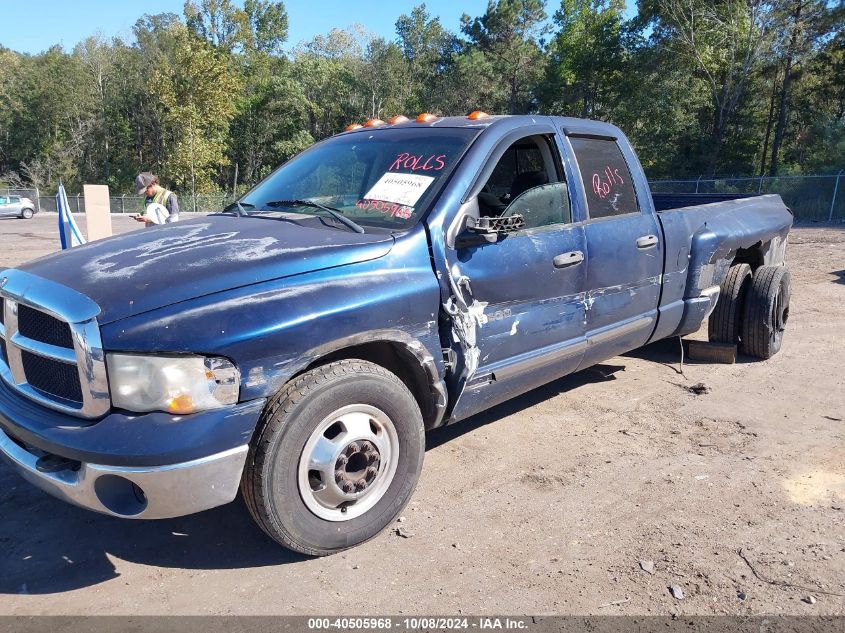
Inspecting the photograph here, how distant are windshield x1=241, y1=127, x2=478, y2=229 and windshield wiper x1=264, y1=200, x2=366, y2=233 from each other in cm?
1

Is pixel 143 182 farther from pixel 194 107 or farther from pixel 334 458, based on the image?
pixel 194 107

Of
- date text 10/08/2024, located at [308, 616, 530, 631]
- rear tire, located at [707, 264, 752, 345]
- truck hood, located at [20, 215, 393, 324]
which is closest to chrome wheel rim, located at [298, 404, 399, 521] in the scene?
date text 10/08/2024, located at [308, 616, 530, 631]

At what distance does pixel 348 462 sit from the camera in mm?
3023

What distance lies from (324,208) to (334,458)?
4.83 feet

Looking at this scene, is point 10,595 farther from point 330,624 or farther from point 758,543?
point 758,543

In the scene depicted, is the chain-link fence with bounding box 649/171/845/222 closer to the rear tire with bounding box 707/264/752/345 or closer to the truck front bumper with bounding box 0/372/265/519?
the rear tire with bounding box 707/264/752/345

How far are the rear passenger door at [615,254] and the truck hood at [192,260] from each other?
165 cm

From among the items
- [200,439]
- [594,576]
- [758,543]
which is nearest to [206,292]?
[200,439]

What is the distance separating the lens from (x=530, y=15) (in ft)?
182

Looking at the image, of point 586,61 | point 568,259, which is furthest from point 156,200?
point 586,61

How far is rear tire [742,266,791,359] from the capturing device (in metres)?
5.82

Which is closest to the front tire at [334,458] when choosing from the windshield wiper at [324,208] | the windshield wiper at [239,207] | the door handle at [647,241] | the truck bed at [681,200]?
the windshield wiper at [324,208]

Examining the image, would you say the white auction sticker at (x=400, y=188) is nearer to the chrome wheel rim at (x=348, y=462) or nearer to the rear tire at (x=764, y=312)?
the chrome wheel rim at (x=348, y=462)

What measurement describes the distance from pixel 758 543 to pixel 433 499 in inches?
62.7
